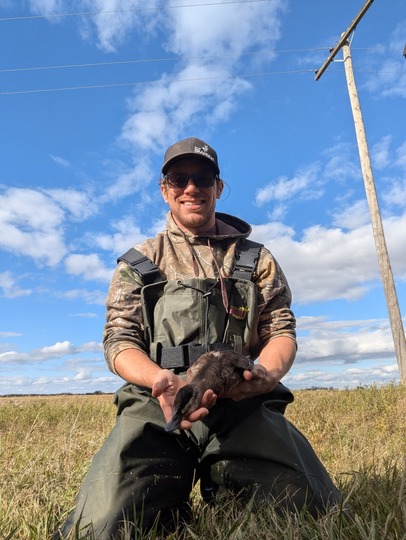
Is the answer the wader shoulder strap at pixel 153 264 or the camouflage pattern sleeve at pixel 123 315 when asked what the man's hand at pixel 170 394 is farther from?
the wader shoulder strap at pixel 153 264

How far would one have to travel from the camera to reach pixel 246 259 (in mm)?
3662

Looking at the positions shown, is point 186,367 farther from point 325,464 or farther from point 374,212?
point 374,212

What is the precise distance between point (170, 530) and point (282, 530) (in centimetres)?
78

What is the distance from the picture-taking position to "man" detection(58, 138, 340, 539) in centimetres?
303

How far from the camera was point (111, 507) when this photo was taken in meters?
2.89

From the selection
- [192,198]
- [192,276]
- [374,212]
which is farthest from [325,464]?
[374,212]

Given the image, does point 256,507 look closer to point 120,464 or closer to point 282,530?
point 282,530

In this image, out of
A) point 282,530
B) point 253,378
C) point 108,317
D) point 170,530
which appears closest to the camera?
point 282,530

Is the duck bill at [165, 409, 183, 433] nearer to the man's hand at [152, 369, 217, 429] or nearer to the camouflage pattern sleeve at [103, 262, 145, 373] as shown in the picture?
the man's hand at [152, 369, 217, 429]

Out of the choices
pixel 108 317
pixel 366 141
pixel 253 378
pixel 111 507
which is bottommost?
pixel 111 507

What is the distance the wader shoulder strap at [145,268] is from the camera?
3.54 meters

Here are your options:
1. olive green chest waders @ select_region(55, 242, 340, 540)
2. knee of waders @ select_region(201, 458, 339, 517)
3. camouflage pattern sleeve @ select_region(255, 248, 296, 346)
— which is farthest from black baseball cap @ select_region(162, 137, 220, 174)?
knee of waders @ select_region(201, 458, 339, 517)

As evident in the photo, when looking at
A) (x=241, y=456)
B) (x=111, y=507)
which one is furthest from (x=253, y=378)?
(x=111, y=507)

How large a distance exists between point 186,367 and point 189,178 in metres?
1.38
